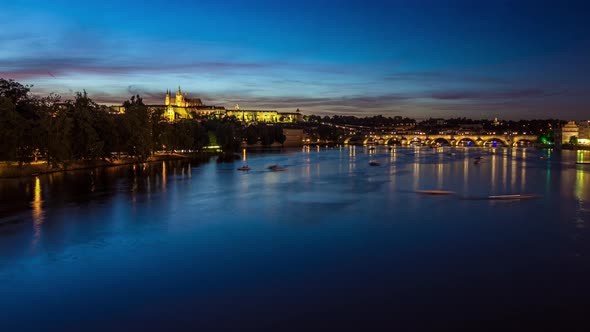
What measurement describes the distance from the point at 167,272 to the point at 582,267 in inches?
379

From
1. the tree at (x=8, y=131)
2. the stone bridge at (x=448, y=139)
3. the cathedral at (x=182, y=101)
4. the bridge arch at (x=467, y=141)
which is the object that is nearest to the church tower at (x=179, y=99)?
the cathedral at (x=182, y=101)

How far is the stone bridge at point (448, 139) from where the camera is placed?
13062 centimetres

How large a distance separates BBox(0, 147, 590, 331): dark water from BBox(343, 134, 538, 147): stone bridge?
380ft

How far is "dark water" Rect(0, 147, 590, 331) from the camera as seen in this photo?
829 cm

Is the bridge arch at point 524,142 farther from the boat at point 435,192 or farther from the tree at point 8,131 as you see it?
the tree at point 8,131

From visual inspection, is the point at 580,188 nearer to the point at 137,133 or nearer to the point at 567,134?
the point at 137,133

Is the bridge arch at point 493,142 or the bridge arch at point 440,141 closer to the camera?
the bridge arch at point 493,142

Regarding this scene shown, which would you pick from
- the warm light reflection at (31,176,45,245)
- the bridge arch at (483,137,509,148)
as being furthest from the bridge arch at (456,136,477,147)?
the warm light reflection at (31,176,45,245)

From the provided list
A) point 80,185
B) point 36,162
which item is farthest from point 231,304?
point 36,162

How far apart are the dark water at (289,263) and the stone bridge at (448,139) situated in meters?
116

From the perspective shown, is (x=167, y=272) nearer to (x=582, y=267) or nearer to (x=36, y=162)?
(x=582, y=267)

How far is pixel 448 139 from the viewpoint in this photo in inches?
5566

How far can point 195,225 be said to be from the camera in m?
16.7

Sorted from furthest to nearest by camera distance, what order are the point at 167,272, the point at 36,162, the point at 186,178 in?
the point at 36,162
the point at 186,178
the point at 167,272
